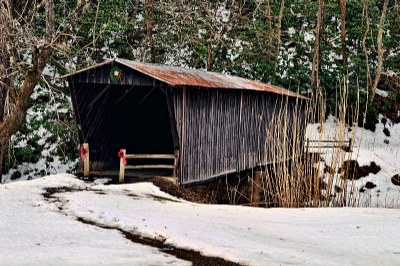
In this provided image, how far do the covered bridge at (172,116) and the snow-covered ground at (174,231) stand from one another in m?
2.81

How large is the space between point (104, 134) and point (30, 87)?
2.48 meters

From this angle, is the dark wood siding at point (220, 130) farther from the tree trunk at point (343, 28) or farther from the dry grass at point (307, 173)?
the tree trunk at point (343, 28)

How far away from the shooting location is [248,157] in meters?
16.5

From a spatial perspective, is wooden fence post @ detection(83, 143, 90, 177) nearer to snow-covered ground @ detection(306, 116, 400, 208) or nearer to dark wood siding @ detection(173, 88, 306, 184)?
dark wood siding @ detection(173, 88, 306, 184)

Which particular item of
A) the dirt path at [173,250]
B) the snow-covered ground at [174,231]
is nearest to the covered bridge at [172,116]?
the snow-covered ground at [174,231]

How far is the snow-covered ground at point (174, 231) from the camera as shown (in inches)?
235

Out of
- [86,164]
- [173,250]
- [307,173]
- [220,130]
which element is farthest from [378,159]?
[173,250]

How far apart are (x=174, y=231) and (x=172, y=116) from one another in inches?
212

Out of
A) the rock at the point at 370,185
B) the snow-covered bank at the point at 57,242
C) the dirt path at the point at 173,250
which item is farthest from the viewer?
the rock at the point at 370,185

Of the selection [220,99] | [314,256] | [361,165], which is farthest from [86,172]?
[361,165]

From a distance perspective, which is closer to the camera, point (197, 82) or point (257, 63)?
point (197, 82)

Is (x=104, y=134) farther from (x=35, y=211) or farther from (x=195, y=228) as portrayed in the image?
(x=195, y=228)

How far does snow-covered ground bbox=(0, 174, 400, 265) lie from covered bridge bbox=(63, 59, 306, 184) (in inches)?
111

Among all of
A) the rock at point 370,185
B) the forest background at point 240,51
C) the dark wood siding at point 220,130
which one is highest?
the forest background at point 240,51
